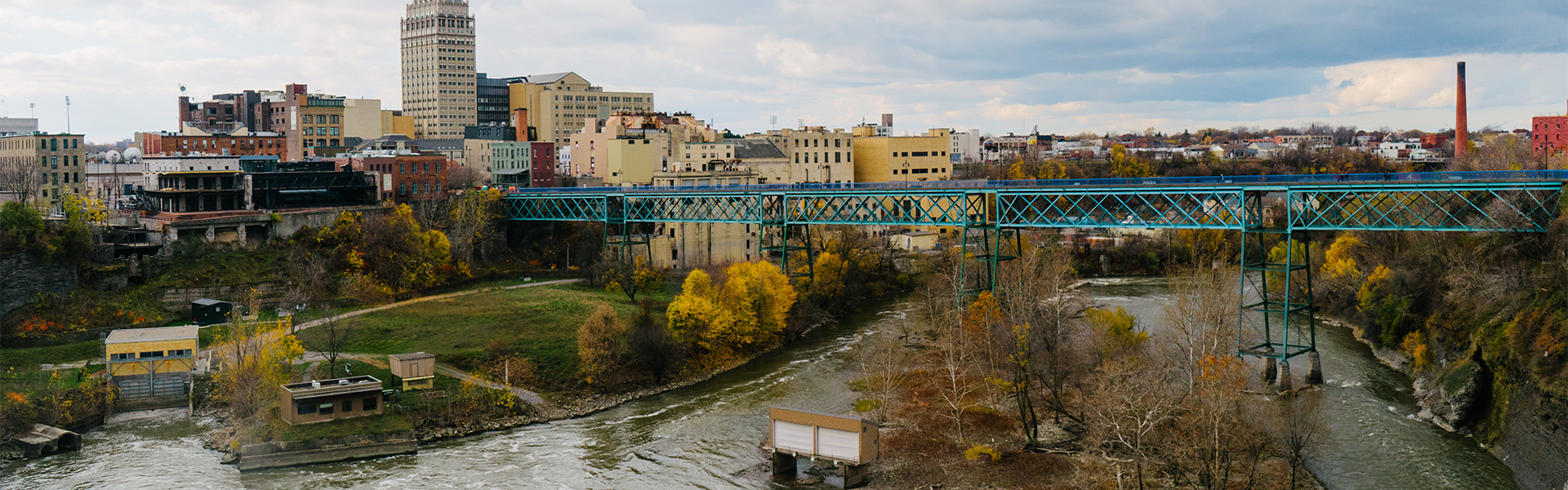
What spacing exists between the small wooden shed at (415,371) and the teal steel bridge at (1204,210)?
24.9 metres

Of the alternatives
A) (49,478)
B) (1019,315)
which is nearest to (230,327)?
(49,478)

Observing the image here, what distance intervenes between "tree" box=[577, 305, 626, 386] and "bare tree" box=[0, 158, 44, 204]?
42.4 meters

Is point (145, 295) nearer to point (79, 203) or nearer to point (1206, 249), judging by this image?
point (79, 203)


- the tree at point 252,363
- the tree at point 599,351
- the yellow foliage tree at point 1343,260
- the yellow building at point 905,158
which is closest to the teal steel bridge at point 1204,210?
the yellow foliage tree at point 1343,260

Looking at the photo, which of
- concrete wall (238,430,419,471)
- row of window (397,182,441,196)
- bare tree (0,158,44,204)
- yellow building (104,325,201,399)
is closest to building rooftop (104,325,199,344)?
yellow building (104,325,201,399)

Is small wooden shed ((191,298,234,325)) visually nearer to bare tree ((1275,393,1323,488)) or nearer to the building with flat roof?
bare tree ((1275,393,1323,488))

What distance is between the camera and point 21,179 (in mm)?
80438

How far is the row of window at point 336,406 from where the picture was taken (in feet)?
145

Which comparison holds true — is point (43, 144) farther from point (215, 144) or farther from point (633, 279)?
point (633, 279)

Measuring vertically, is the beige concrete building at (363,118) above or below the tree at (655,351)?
above

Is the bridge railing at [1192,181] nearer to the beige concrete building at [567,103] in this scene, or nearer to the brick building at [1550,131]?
the brick building at [1550,131]

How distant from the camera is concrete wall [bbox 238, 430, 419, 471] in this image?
41.3 meters

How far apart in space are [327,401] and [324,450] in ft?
8.54

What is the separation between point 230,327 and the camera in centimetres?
5069
